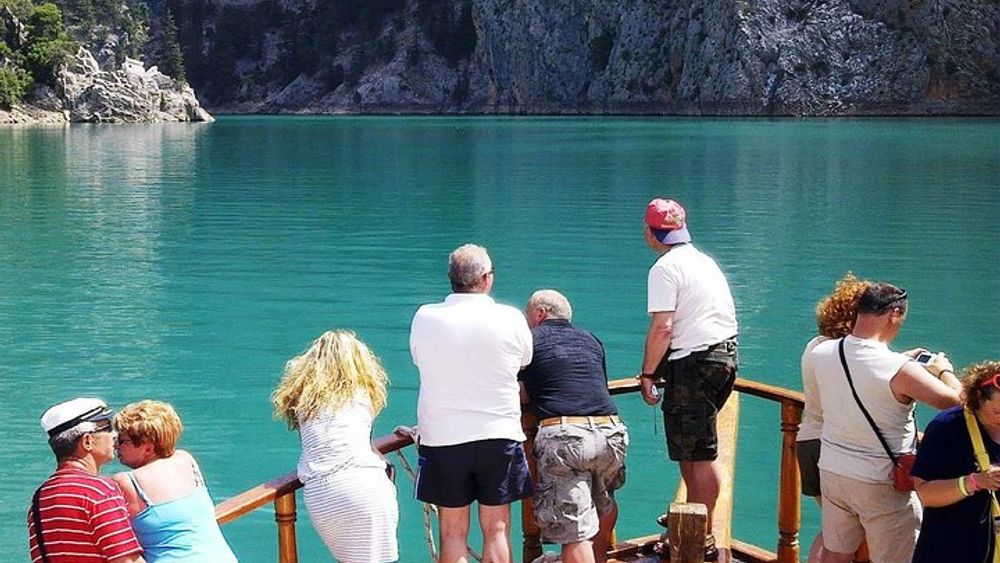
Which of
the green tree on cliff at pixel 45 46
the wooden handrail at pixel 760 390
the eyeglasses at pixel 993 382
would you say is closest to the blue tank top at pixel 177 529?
the wooden handrail at pixel 760 390

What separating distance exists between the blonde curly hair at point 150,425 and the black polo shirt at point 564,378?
1696mm

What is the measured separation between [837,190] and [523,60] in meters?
102

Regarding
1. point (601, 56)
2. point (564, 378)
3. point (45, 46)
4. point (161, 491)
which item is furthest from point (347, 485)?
point (601, 56)

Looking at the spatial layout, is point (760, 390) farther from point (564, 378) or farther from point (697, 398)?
point (564, 378)

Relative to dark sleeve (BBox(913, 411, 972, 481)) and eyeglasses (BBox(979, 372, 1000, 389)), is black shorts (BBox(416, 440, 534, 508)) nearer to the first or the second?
dark sleeve (BBox(913, 411, 972, 481))

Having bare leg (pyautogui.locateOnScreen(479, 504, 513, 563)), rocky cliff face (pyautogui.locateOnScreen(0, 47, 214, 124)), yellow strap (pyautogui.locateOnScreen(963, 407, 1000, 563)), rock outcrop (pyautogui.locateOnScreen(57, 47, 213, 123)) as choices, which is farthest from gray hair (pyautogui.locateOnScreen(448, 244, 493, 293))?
rock outcrop (pyautogui.locateOnScreen(57, 47, 213, 123))

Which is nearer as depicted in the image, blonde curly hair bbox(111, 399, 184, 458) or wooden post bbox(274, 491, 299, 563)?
blonde curly hair bbox(111, 399, 184, 458)

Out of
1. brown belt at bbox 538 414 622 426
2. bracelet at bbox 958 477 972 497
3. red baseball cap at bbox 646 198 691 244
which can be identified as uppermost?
red baseball cap at bbox 646 198 691 244

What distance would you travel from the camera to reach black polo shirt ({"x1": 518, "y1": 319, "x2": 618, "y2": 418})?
18.0 ft

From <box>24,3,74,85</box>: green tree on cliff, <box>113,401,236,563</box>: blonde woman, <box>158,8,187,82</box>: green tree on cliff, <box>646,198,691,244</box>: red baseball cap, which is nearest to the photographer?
<box>113,401,236,563</box>: blonde woman

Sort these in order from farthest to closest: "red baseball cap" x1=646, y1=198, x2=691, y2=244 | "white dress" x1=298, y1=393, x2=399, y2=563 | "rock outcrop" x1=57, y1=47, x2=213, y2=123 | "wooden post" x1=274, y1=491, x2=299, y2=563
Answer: "rock outcrop" x1=57, y1=47, x2=213, y2=123 < "red baseball cap" x1=646, y1=198, x2=691, y2=244 < "white dress" x1=298, y1=393, x2=399, y2=563 < "wooden post" x1=274, y1=491, x2=299, y2=563

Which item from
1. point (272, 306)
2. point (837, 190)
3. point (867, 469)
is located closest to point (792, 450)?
point (867, 469)

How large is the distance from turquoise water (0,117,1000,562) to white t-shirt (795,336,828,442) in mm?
4895

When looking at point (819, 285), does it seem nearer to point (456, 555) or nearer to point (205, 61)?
point (456, 555)
